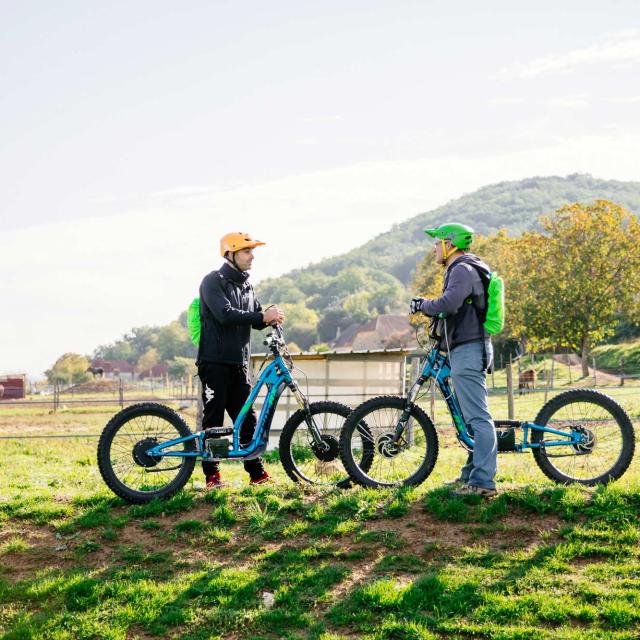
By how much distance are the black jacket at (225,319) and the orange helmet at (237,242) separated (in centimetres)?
18

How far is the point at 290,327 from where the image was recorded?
6821 inches

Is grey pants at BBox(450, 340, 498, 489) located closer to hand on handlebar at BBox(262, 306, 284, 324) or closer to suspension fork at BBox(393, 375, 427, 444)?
suspension fork at BBox(393, 375, 427, 444)

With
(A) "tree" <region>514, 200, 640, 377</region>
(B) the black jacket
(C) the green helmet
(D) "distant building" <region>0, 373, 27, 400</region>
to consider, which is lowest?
(D) "distant building" <region>0, 373, 27, 400</region>

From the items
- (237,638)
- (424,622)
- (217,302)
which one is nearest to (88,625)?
(237,638)

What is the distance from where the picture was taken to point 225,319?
7.50 m

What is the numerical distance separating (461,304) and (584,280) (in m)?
35.0

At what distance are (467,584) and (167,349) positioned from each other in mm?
177430

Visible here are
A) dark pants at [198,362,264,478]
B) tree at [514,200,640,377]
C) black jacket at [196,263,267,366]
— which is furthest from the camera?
tree at [514,200,640,377]

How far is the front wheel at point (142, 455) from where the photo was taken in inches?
285

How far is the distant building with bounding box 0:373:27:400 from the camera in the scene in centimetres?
6014

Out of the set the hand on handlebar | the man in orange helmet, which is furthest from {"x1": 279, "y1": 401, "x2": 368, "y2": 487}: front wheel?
the hand on handlebar

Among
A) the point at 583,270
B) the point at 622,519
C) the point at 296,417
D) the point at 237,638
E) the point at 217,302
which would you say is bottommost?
the point at 237,638

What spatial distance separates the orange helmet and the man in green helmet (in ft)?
5.67

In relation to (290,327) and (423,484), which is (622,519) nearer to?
(423,484)
